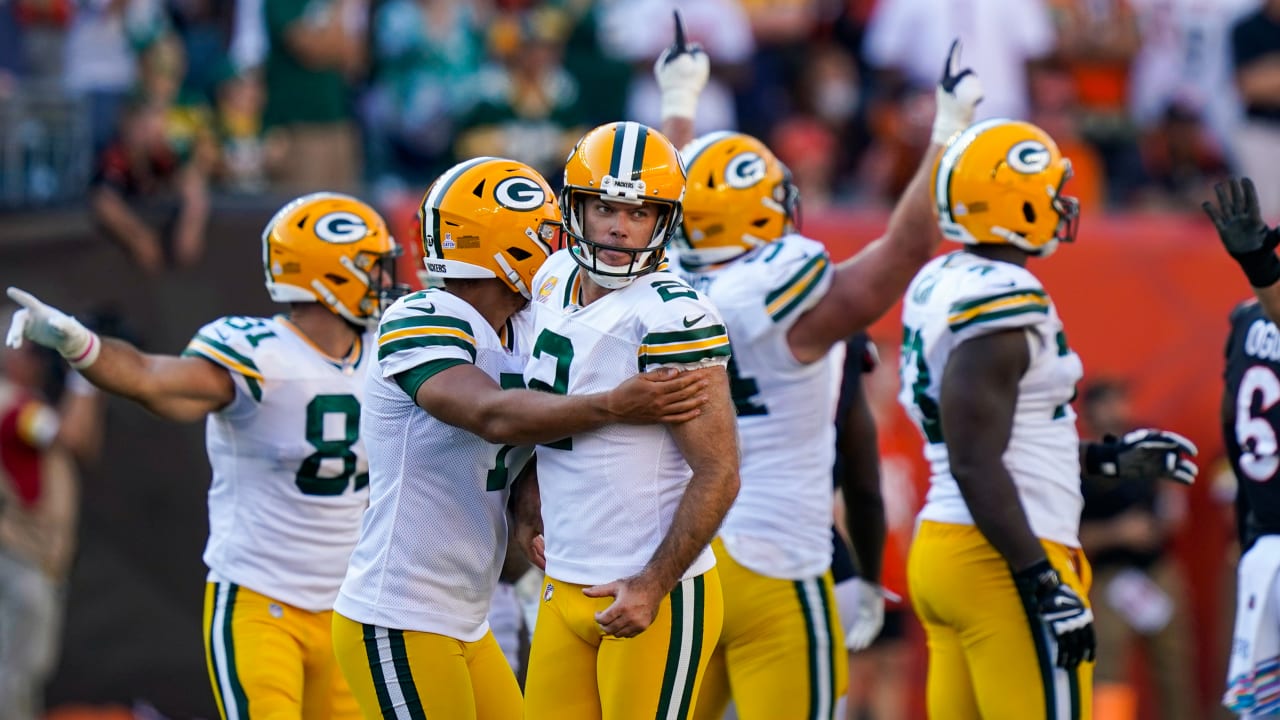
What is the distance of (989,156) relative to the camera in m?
5.16

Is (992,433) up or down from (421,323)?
down

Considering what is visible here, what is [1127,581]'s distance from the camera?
9672 millimetres

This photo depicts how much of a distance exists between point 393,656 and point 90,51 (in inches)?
269

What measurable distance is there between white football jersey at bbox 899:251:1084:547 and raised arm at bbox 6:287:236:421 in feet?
7.02

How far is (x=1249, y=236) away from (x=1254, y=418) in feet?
2.44

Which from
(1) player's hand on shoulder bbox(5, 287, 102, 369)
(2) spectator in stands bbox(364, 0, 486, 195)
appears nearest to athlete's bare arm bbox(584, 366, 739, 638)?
(1) player's hand on shoulder bbox(5, 287, 102, 369)

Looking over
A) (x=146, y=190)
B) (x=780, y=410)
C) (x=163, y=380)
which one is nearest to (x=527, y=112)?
(x=146, y=190)

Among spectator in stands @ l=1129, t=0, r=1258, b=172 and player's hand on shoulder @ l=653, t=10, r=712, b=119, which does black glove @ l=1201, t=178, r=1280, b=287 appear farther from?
spectator in stands @ l=1129, t=0, r=1258, b=172

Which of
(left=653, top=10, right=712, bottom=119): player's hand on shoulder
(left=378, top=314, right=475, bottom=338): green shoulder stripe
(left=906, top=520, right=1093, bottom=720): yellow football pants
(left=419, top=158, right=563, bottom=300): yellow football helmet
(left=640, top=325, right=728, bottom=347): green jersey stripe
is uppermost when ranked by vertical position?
(left=653, top=10, right=712, bottom=119): player's hand on shoulder

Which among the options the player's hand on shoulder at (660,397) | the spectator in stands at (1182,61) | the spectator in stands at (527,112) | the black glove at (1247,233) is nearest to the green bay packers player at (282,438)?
the player's hand on shoulder at (660,397)

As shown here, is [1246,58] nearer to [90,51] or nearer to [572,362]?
[90,51]

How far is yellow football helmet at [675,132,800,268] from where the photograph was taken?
5480 mm

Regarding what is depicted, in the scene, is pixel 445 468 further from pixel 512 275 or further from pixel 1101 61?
pixel 1101 61

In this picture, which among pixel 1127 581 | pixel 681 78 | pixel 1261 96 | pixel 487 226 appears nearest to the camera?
pixel 487 226
